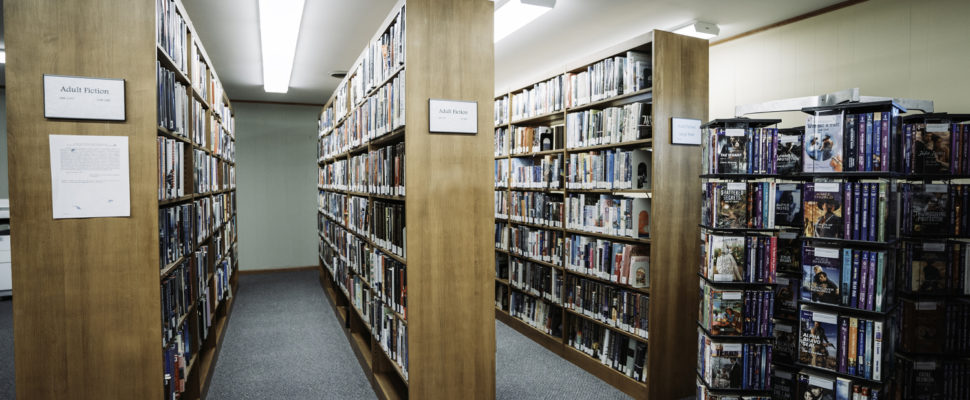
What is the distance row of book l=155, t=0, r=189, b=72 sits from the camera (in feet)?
7.28

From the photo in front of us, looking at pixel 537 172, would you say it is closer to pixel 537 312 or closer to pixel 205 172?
pixel 537 312

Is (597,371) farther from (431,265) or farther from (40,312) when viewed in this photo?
(40,312)

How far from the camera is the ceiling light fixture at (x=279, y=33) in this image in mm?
3376

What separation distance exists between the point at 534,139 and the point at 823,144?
8.67 feet

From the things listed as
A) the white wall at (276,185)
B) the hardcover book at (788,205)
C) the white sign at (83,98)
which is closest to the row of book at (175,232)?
the white sign at (83,98)

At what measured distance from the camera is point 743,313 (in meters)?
2.58

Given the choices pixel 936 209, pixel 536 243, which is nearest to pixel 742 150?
pixel 936 209

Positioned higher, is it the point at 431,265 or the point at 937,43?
the point at 937,43

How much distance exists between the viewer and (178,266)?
2672mm

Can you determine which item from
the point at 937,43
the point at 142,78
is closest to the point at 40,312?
the point at 142,78

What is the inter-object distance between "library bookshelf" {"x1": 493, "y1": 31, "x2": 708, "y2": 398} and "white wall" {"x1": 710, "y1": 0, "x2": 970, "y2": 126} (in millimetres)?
1482

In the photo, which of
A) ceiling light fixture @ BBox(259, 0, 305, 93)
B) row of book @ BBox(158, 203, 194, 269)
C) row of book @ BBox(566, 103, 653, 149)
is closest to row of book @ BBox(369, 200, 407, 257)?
row of book @ BBox(158, 203, 194, 269)

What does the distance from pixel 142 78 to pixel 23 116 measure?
0.42 meters

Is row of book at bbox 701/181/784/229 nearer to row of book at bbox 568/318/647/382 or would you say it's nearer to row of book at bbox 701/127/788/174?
row of book at bbox 701/127/788/174
